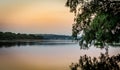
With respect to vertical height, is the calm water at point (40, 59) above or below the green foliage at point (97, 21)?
below

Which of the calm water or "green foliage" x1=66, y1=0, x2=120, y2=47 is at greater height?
"green foliage" x1=66, y1=0, x2=120, y2=47

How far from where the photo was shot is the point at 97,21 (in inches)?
515

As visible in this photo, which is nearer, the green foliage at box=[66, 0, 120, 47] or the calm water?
the green foliage at box=[66, 0, 120, 47]

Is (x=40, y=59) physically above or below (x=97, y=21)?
below

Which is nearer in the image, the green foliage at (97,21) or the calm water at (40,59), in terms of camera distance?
the green foliage at (97,21)

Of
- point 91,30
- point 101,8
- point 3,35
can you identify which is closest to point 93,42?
point 91,30

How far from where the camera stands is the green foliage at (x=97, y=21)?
43.2 feet

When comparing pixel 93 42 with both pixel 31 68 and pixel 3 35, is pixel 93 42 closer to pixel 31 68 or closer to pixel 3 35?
pixel 31 68

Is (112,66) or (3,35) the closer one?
(112,66)

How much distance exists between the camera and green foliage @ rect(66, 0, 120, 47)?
1316 cm

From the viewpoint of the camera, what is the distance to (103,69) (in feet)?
49.0

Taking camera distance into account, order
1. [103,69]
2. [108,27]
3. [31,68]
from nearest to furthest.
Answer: [108,27] < [103,69] < [31,68]

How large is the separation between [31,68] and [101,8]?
12.0 meters

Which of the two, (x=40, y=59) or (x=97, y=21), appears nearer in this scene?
(x=97, y=21)
